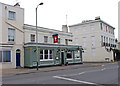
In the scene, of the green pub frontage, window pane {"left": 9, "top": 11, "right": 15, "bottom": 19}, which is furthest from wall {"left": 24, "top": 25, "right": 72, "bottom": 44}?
window pane {"left": 9, "top": 11, "right": 15, "bottom": 19}

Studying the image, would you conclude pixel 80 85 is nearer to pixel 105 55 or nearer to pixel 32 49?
pixel 32 49

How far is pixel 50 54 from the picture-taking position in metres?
25.6

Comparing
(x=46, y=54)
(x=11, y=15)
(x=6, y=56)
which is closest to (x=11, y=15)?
(x=11, y=15)

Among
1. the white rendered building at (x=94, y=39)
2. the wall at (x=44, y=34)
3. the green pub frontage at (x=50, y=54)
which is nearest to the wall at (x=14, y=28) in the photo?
the wall at (x=44, y=34)

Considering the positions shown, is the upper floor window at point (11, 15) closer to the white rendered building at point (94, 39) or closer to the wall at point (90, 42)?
the white rendered building at point (94, 39)

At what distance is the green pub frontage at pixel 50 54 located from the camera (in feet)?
74.4

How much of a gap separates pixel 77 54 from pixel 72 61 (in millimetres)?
2417

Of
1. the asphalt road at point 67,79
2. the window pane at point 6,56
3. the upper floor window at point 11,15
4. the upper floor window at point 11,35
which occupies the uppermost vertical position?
the upper floor window at point 11,15

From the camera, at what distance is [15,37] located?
2270cm

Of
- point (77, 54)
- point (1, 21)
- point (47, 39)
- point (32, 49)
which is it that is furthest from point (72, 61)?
point (1, 21)

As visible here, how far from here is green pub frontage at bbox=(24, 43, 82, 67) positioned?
893 inches

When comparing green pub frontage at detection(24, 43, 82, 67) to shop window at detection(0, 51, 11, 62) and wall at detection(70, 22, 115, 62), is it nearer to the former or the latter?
shop window at detection(0, 51, 11, 62)

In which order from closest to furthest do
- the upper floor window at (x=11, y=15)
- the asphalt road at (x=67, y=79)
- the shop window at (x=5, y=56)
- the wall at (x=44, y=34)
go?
1. the asphalt road at (x=67, y=79)
2. the shop window at (x=5, y=56)
3. the upper floor window at (x=11, y=15)
4. the wall at (x=44, y=34)

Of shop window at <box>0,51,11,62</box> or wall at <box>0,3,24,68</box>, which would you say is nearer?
shop window at <box>0,51,11,62</box>
